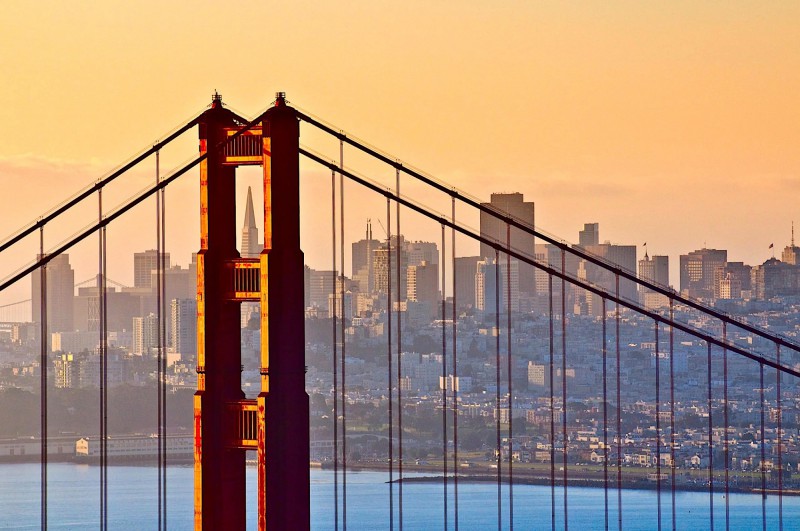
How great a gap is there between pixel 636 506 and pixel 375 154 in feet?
186

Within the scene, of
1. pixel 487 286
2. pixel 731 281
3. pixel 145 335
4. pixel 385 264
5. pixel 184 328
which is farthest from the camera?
pixel 731 281

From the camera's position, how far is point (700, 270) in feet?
417

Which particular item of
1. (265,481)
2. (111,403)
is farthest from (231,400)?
(111,403)

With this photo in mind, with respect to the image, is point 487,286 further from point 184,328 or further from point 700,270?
point 700,270

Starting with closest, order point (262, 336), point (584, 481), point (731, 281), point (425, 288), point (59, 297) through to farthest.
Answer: point (262, 336), point (584, 481), point (425, 288), point (59, 297), point (731, 281)

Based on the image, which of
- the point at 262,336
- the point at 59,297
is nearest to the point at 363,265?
the point at 59,297

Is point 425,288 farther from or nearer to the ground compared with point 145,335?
farther from the ground

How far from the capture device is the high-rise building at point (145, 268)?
3794 inches

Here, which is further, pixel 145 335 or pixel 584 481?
pixel 145 335

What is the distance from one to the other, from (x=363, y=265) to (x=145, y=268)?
1709 cm

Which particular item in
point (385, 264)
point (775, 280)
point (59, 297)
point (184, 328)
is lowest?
point (184, 328)

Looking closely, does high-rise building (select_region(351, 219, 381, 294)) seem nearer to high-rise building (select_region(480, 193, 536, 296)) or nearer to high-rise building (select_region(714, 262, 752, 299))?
high-rise building (select_region(480, 193, 536, 296))

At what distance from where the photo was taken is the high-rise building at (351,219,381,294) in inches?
3420

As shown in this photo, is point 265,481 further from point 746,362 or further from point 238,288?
point 746,362
